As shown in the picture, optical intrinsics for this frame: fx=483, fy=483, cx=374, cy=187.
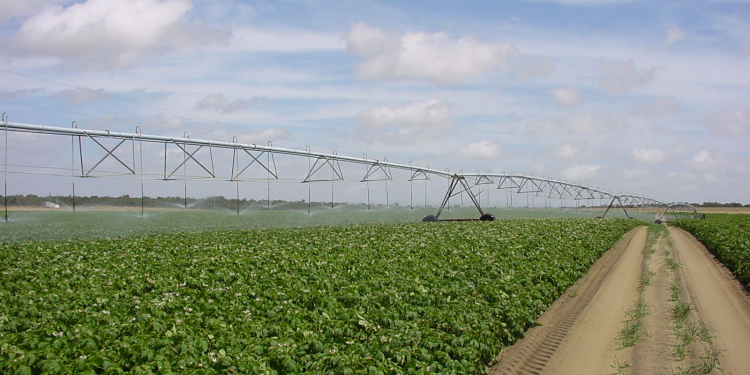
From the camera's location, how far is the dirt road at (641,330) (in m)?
9.12

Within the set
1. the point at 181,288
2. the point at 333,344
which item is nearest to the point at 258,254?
the point at 181,288

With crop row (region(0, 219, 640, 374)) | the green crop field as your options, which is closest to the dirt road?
crop row (region(0, 219, 640, 374))

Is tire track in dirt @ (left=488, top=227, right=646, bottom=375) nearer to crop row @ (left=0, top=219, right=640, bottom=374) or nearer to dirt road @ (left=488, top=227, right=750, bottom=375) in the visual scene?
dirt road @ (left=488, top=227, right=750, bottom=375)

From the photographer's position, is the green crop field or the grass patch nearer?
the grass patch

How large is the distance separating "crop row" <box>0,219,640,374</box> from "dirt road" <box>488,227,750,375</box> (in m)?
0.69

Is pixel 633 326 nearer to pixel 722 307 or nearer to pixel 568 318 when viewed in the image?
pixel 568 318

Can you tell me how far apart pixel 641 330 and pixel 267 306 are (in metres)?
8.69

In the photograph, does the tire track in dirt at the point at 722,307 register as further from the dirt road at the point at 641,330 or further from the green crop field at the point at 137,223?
the green crop field at the point at 137,223

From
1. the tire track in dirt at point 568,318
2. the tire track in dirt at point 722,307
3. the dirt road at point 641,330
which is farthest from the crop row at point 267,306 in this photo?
the tire track in dirt at point 722,307

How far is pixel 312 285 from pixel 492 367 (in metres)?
5.79

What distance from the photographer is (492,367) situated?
9039mm

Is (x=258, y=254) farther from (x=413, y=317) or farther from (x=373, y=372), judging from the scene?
(x=373, y=372)

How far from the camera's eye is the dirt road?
9.12m

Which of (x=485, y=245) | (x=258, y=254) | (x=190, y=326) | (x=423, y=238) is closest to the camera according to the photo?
(x=190, y=326)
